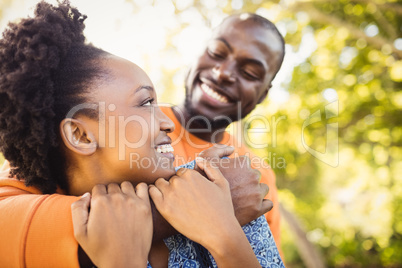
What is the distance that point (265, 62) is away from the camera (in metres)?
2.87

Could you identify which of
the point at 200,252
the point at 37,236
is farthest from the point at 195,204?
the point at 37,236

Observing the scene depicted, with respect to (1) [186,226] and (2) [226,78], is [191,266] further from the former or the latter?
(2) [226,78]

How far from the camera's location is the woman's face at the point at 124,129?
5.07ft

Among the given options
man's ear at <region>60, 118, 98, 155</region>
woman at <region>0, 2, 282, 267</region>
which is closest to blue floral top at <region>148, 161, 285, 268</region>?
woman at <region>0, 2, 282, 267</region>

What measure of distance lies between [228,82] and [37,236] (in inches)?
78.3

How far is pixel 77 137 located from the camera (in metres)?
1.55

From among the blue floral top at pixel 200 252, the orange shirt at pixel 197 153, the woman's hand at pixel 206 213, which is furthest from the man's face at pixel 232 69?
the blue floral top at pixel 200 252

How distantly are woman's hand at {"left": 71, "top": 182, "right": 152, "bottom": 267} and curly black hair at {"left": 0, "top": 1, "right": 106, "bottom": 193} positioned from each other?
391 millimetres

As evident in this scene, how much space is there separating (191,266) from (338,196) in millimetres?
18191

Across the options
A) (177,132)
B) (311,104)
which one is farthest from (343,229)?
(177,132)

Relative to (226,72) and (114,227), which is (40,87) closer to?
(114,227)

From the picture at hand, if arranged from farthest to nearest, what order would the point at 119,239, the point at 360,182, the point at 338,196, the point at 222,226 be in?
the point at 338,196, the point at 360,182, the point at 222,226, the point at 119,239

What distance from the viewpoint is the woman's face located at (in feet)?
5.07

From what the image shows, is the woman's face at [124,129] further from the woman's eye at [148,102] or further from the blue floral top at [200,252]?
the blue floral top at [200,252]
